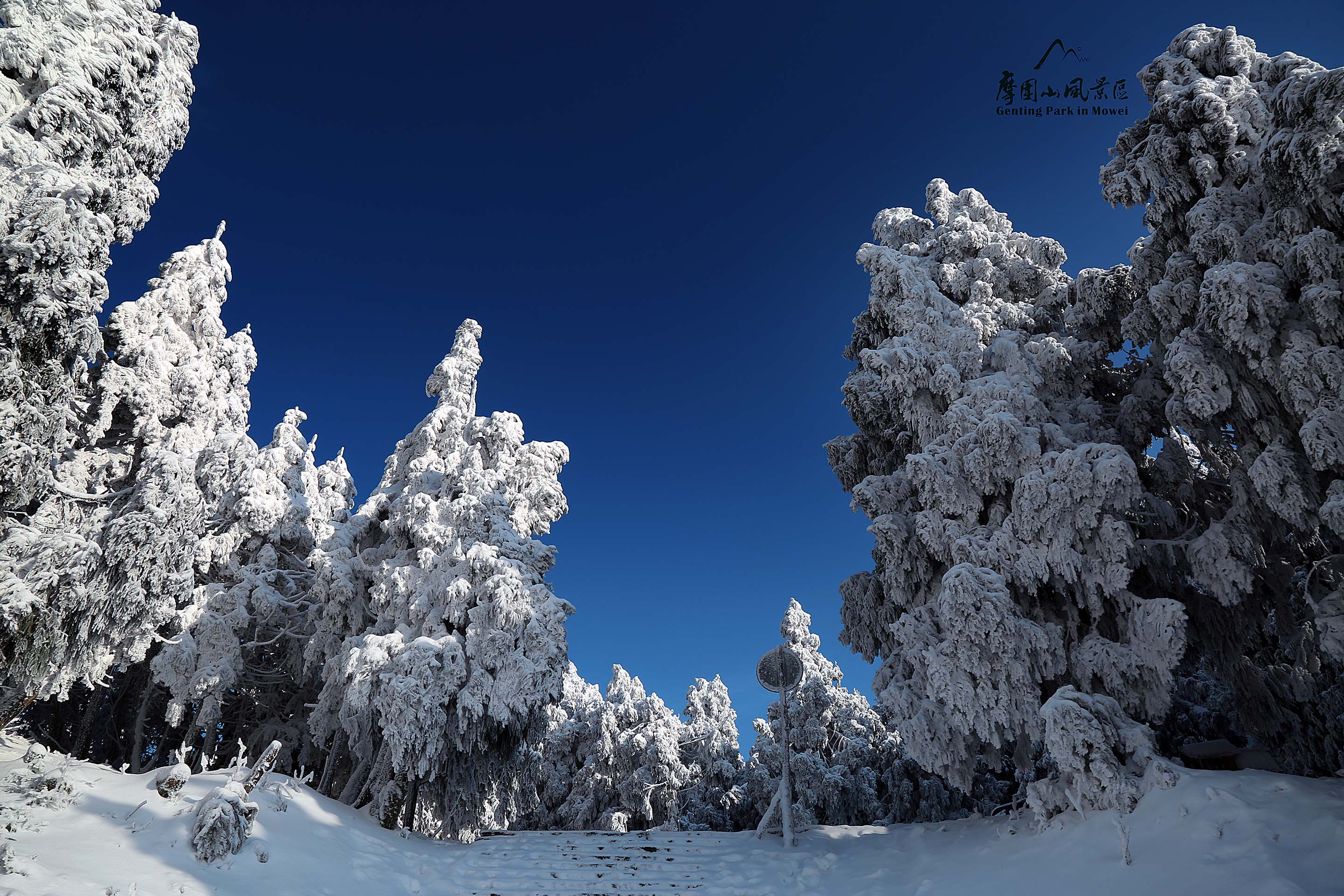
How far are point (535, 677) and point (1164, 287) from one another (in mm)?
12278

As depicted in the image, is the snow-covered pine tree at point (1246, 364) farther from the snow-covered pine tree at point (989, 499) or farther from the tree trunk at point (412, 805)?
the tree trunk at point (412, 805)

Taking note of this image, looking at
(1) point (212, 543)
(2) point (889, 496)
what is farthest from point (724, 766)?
(1) point (212, 543)

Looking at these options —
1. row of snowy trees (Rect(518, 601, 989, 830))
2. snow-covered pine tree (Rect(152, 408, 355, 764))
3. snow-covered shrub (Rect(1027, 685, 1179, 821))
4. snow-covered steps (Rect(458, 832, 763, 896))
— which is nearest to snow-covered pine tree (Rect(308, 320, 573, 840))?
snow-covered pine tree (Rect(152, 408, 355, 764))

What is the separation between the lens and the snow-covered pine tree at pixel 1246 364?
7945 millimetres

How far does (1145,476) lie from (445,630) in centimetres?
1313

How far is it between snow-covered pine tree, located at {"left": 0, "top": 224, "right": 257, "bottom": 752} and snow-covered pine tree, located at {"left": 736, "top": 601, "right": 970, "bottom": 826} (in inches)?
577

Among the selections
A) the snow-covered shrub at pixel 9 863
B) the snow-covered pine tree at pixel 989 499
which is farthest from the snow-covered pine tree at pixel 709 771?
the snow-covered shrub at pixel 9 863

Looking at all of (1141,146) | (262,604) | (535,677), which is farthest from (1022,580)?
(262,604)

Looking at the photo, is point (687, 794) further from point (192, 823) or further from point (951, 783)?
point (192, 823)

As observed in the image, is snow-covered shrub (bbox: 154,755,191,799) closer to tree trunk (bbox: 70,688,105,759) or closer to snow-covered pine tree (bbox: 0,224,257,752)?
snow-covered pine tree (bbox: 0,224,257,752)

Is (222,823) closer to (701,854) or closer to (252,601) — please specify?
(701,854)

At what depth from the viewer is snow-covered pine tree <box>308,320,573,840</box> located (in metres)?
11.8

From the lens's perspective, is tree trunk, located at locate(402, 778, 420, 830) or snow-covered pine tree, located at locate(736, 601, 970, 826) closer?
tree trunk, located at locate(402, 778, 420, 830)

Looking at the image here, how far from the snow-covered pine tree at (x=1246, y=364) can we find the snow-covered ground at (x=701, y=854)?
2.56 meters
